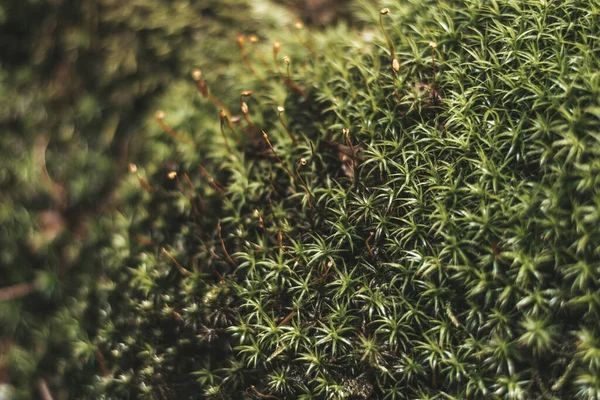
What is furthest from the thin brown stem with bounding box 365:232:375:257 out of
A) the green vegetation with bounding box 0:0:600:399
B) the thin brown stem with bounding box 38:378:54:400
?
the thin brown stem with bounding box 38:378:54:400

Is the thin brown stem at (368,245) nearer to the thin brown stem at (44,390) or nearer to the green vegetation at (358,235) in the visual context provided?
the green vegetation at (358,235)

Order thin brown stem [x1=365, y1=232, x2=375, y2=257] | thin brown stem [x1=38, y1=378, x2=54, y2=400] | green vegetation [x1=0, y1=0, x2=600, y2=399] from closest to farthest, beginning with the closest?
green vegetation [x1=0, y1=0, x2=600, y2=399], thin brown stem [x1=365, y1=232, x2=375, y2=257], thin brown stem [x1=38, y1=378, x2=54, y2=400]

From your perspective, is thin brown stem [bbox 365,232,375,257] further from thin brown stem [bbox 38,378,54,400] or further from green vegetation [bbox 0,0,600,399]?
thin brown stem [bbox 38,378,54,400]

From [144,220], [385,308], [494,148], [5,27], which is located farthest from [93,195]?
[494,148]

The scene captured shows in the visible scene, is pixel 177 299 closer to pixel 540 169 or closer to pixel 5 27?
pixel 540 169

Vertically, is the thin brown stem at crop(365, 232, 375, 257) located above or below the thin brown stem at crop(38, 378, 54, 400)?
above

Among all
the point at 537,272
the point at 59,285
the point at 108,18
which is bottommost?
the point at 59,285

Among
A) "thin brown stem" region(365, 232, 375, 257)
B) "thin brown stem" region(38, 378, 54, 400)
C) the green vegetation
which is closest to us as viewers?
the green vegetation

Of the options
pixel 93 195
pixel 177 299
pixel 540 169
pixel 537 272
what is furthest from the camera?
pixel 93 195

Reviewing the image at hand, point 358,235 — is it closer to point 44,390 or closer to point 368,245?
point 368,245
